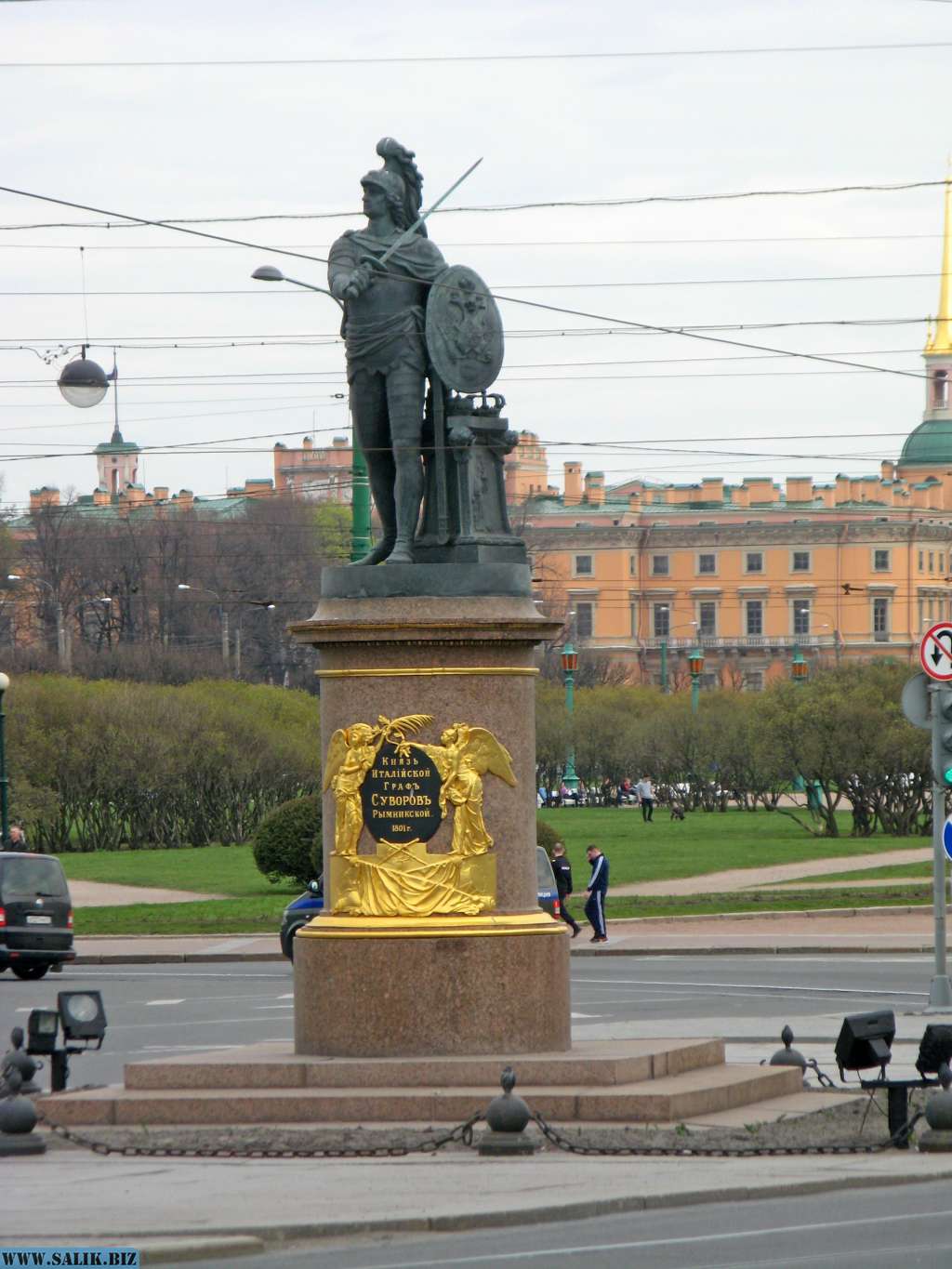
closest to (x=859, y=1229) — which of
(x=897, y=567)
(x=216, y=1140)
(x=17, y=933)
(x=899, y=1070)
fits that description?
(x=216, y=1140)

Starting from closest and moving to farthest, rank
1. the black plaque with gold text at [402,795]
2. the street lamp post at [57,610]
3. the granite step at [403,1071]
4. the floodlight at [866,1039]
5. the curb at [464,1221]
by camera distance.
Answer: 1. the curb at [464,1221]
2. the floodlight at [866,1039]
3. the granite step at [403,1071]
4. the black plaque with gold text at [402,795]
5. the street lamp post at [57,610]

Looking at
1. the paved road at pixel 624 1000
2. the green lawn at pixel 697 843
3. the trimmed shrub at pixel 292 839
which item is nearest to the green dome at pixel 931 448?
the green lawn at pixel 697 843

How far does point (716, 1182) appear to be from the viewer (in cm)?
1238

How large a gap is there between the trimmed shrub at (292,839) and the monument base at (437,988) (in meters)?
24.0

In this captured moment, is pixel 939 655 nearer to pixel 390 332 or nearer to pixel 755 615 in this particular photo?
pixel 390 332

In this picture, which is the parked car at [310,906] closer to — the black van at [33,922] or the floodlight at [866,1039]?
the black van at [33,922]

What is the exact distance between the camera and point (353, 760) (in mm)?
15562

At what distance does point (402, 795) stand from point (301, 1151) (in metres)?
2.82

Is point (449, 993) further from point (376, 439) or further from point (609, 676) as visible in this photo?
point (609, 676)

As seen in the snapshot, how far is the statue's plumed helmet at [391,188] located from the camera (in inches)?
647

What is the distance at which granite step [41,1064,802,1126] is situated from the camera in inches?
561

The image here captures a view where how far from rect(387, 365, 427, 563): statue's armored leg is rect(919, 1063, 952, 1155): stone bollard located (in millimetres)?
4839

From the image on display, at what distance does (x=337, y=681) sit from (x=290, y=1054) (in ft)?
7.58

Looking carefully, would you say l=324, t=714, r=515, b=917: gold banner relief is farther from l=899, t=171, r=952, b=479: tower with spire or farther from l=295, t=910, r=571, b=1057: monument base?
l=899, t=171, r=952, b=479: tower with spire
